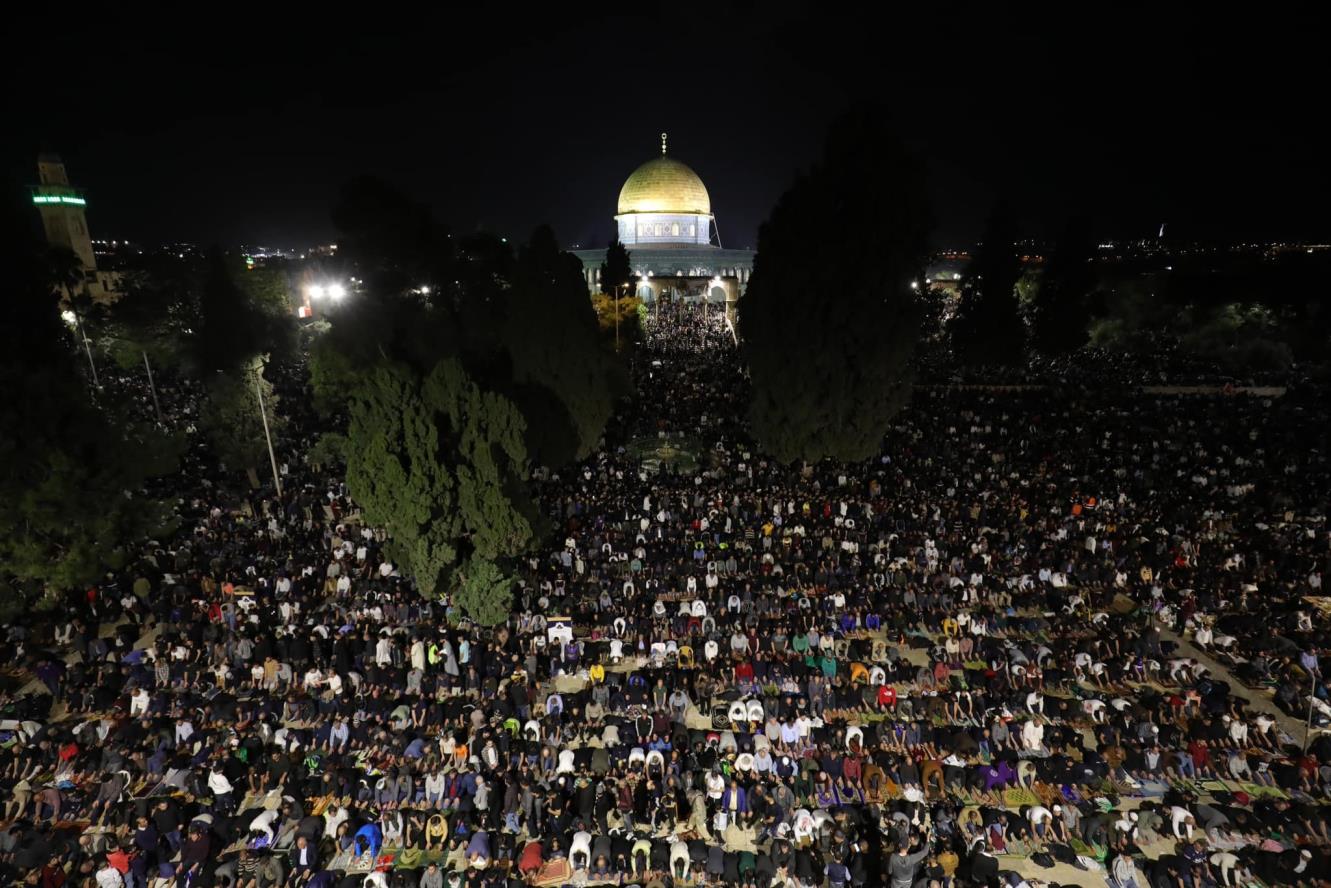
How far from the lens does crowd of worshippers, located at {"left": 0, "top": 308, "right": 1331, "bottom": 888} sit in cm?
799

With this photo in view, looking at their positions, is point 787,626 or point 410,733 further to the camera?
point 787,626

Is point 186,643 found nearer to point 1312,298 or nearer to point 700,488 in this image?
point 700,488

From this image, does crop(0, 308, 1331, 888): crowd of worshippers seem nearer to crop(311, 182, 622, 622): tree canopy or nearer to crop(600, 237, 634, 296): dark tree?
crop(311, 182, 622, 622): tree canopy

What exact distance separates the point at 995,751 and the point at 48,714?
13.9 meters

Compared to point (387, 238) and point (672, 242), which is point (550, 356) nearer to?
point (387, 238)

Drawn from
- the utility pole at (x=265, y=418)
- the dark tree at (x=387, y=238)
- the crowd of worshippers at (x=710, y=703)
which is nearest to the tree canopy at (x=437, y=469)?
the crowd of worshippers at (x=710, y=703)

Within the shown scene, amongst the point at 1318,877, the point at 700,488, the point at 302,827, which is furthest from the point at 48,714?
A: the point at 1318,877

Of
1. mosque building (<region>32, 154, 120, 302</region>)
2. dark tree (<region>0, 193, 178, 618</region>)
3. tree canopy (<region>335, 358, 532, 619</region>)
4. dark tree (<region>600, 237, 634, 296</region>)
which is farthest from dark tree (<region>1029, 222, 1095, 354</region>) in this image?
mosque building (<region>32, 154, 120, 302</region>)

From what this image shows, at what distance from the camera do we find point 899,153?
749 inches

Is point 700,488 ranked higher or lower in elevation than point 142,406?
lower

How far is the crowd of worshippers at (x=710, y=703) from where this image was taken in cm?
799

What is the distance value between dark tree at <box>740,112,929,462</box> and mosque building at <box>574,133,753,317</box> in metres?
55.8

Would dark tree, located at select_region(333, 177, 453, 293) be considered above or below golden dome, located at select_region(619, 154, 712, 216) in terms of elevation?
below

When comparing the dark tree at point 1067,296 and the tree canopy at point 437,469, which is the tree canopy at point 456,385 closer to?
the tree canopy at point 437,469
